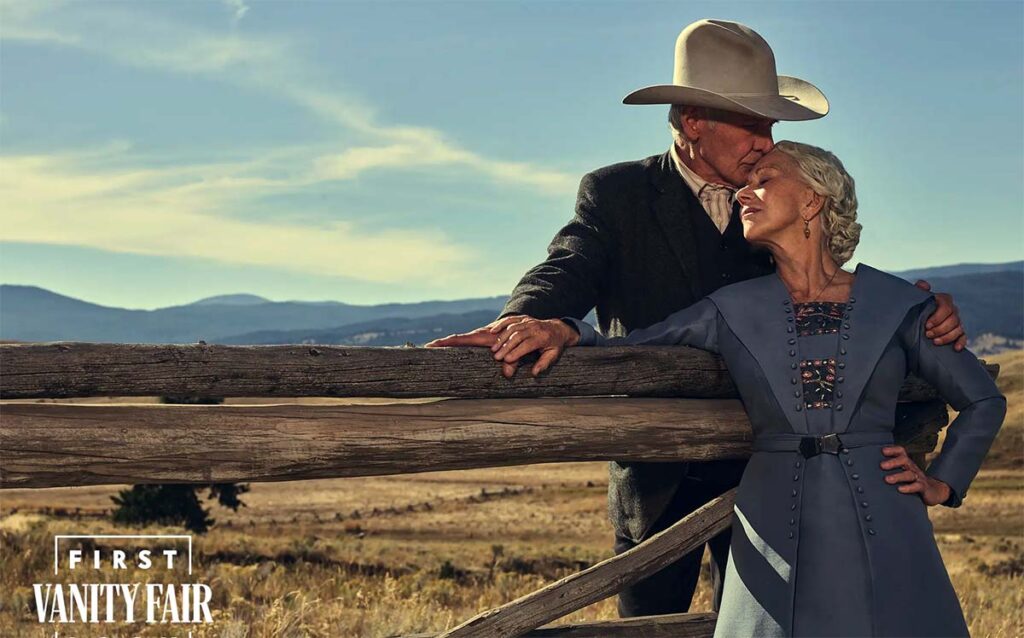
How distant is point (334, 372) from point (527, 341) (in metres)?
0.64

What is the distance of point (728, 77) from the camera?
163 inches

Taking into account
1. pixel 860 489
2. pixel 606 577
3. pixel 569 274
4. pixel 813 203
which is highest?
pixel 813 203

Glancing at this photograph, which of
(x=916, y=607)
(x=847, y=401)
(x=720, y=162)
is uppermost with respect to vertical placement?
(x=720, y=162)

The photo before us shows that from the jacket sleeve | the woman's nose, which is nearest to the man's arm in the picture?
the jacket sleeve

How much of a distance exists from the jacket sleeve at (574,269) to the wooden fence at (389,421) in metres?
0.24

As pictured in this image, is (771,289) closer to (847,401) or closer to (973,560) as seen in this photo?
(847,401)

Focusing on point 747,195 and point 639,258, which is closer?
point 747,195

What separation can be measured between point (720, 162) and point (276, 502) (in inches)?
1421

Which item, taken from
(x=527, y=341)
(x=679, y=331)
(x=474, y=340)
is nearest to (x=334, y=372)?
(x=474, y=340)

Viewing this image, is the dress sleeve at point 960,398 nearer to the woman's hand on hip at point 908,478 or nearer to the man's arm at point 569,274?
the woman's hand on hip at point 908,478

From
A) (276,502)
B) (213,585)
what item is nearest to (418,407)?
(213,585)

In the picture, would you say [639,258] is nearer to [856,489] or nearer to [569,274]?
[569,274]

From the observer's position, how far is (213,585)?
9289 millimetres
